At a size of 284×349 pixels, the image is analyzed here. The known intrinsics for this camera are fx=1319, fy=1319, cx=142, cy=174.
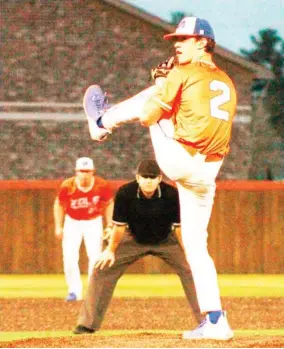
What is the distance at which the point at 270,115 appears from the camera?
8831 centimetres

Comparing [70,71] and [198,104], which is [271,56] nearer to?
[70,71]

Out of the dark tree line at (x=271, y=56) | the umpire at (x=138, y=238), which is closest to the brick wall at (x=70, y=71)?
Result: the umpire at (x=138, y=238)

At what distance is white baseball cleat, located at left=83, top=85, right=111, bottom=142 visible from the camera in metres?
9.58

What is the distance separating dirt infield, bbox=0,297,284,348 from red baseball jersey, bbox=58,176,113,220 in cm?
131

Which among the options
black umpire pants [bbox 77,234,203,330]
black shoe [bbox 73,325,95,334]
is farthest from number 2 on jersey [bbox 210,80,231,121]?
black shoe [bbox 73,325,95,334]

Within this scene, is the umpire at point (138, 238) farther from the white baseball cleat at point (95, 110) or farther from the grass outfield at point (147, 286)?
the grass outfield at point (147, 286)

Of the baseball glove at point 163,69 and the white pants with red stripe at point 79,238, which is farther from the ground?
the baseball glove at point 163,69

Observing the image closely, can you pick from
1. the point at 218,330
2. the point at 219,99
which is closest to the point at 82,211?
the point at 218,330

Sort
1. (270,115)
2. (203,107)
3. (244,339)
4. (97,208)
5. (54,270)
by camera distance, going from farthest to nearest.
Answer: (270,115) → (54,270) → (97,208) → (244,339) → (203,107)

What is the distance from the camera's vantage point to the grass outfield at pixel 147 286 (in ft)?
67.6

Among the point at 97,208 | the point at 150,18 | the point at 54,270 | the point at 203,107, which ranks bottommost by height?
the point at 54,270

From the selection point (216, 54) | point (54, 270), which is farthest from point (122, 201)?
point (216, 54)

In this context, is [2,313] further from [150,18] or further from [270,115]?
[270,115]

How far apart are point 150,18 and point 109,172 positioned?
13.3 ft
